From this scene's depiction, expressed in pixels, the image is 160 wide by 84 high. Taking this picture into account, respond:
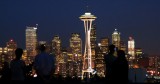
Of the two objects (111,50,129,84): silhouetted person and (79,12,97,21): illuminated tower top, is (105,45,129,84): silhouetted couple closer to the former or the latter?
(111,50,129,84): silhouetted person

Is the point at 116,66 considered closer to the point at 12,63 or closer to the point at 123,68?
the point at 123,68

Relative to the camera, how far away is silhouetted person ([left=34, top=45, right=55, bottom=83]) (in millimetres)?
15039

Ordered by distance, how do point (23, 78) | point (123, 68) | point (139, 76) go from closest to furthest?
point (123, 68) < point (23, 78) < point (139, 76)

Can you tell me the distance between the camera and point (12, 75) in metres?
15.5

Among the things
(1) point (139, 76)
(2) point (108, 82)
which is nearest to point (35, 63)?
(2) point (108, 82)

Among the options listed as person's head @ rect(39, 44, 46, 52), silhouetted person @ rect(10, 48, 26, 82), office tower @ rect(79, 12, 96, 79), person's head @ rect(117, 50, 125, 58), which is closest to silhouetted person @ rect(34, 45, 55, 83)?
person's head @ rect(39, 44, 46, 52)

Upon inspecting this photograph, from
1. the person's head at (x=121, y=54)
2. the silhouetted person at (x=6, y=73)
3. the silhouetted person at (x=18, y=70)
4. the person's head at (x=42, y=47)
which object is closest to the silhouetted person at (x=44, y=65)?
the person's head at (x=42, y=47)

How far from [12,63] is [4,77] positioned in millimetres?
663

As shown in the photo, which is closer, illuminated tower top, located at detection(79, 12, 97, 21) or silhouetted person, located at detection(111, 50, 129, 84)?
silhouetted person, located at detection(111, 50, 129, 84)

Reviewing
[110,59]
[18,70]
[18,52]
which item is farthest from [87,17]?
[18,52]

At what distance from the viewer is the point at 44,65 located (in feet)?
49.6

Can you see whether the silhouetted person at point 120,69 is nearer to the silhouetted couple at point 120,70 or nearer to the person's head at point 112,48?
the silhouetted couple at point 120,70

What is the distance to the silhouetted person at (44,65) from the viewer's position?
49.3 feet

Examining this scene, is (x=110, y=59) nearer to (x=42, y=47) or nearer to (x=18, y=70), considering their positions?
(x=42, y=47)
